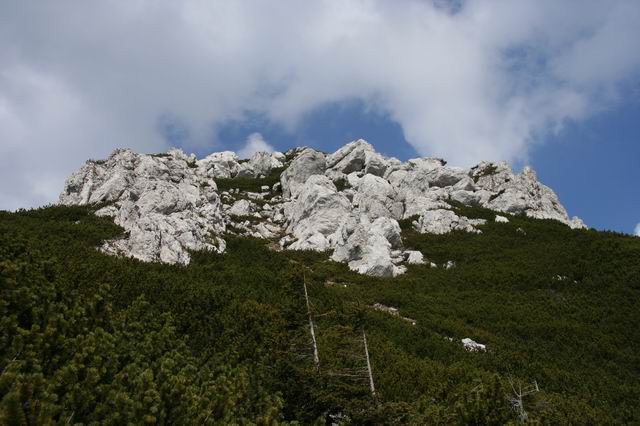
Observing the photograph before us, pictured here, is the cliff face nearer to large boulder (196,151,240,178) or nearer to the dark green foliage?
large boulder (196,151,240,178)

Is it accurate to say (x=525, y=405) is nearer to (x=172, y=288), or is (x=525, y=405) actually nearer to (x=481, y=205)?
(x=172, y=288)

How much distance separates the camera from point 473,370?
2058cm

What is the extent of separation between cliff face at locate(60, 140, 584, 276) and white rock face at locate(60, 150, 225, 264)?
11 centimetres

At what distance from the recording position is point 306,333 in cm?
1625

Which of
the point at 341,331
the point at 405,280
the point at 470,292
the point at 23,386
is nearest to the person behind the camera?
the point at 23,386

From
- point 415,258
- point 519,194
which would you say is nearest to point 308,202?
point 415,258

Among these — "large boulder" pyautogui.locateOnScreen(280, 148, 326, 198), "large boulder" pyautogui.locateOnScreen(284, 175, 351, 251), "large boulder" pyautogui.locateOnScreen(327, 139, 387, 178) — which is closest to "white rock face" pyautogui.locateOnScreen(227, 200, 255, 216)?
"large boulder" pyautogui.locateOnScreen(284, 175, 351, 251)

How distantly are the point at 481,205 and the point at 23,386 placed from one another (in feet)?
228

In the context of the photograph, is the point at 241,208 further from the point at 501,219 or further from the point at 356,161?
the point at 501,219

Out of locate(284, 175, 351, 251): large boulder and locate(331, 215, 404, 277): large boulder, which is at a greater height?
locate(284, 175, 351, 251): large boulder

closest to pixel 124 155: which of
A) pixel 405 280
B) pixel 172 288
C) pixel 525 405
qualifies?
pixel 405 280

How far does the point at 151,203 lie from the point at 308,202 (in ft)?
67.5

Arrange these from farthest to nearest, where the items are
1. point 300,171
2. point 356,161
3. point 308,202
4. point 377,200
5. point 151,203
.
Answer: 1. point 356,161
2. point 300,171
3. point 377,200
4. point 308,202
5. point 151,203

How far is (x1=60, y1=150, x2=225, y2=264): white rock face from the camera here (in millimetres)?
35562
